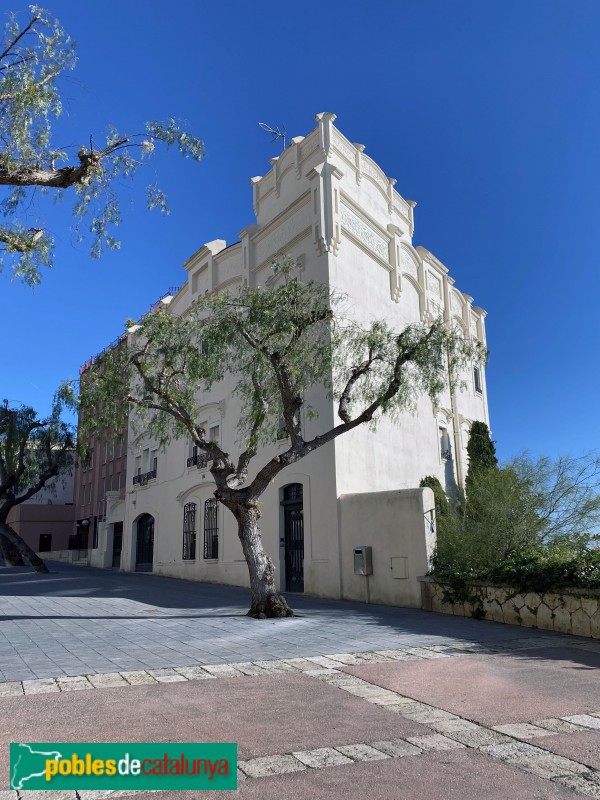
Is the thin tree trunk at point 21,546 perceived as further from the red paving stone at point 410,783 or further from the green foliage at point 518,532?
the red paving stone at point 410,783

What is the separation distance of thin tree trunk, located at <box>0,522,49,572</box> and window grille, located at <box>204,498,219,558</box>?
8.20 m

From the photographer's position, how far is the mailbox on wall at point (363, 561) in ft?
51.2

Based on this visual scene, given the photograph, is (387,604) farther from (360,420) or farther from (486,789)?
(486,789)

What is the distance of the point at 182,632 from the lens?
35.1ft

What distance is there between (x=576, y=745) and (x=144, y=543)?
26.8 meters

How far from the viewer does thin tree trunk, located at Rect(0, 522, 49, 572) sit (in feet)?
86.7

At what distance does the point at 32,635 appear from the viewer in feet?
33.8

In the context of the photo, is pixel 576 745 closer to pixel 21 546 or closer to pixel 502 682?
pixel 502 682

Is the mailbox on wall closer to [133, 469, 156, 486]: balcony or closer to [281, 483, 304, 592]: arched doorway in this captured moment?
[281, 483, 304, 592]: arched doorway

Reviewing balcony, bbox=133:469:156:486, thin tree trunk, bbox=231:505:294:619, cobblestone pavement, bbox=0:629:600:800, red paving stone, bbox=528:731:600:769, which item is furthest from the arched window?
red paving stone, bbox=528:731:600:769

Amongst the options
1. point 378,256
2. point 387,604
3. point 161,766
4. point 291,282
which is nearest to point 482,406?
point 378,256

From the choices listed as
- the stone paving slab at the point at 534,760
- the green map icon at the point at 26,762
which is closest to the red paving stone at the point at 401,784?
the stone paving slab at the point at 534,760

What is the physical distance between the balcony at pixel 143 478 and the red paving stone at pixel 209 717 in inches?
876

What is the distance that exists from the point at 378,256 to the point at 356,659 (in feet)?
50.0
